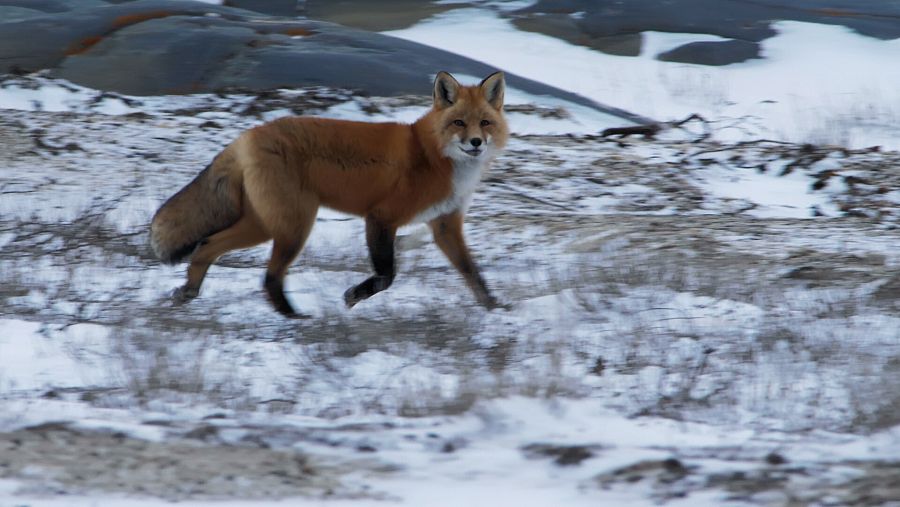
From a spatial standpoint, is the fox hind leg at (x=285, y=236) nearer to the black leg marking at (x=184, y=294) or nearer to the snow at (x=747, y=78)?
the black leg marking at (x=184, y=294)

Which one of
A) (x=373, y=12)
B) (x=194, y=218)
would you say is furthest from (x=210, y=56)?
(x=194, y=218)

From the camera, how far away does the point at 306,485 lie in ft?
12.9

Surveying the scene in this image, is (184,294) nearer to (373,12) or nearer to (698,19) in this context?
(698,19)

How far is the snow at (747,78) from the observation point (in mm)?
13500

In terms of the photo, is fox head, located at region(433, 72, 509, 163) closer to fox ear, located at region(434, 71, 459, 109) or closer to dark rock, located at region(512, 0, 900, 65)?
fox ear, located at region(434, 71, 459, 109)

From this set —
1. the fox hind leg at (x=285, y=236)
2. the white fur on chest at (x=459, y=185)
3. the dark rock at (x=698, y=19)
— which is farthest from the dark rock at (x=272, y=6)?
the fox hind leg at (x=285, y=236)

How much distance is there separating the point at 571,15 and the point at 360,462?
15754 mm

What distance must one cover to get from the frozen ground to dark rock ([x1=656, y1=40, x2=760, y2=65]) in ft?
18.3

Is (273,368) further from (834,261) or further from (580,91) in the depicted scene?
(580,91)

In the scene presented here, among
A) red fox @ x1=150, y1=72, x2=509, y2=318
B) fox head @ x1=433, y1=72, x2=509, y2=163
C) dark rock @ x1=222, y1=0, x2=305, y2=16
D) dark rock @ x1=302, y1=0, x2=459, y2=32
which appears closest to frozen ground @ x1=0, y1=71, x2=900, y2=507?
red fox @ x1=150, y1=72, x2=509, y2=318

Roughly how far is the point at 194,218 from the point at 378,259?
1.26 meters

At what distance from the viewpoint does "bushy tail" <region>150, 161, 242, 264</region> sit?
6.94m

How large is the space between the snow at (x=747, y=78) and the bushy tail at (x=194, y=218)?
7.68 meters

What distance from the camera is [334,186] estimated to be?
6.78 metres
